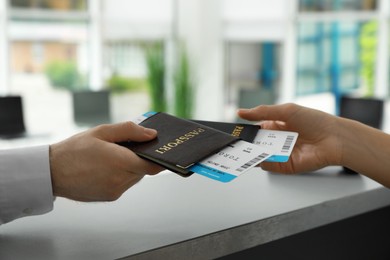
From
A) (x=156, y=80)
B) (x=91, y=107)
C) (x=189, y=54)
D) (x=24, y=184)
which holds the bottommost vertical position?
(x=91, y=107)

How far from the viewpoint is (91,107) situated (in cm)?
511

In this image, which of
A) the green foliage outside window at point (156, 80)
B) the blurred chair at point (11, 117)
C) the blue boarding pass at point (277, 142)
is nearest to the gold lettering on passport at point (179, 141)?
the blue boarding pass at point (277, 142)

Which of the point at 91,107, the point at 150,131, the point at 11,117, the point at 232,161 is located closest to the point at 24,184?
the point at 150,131

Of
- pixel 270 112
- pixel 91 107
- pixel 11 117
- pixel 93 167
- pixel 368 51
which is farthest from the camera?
pixel 368 51

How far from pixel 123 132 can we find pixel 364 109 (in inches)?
151

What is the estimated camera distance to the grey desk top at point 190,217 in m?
0.92

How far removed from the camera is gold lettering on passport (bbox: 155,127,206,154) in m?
0.97

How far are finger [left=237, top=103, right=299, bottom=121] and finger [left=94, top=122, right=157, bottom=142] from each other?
294 mm

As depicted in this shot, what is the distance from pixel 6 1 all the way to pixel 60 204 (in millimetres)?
4805

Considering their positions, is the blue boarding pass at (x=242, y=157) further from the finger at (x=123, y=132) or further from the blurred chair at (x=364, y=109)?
the blurred chair at (x=364, y=109)

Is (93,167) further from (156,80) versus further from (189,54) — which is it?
(189,54)

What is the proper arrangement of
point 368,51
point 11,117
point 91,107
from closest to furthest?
point 11,117 → point 91,107 → point 368,51

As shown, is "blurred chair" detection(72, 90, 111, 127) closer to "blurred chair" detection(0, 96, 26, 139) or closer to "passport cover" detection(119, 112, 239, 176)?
"blurred chair" detection(0, 96, 26, 139)

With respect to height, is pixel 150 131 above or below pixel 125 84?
above
